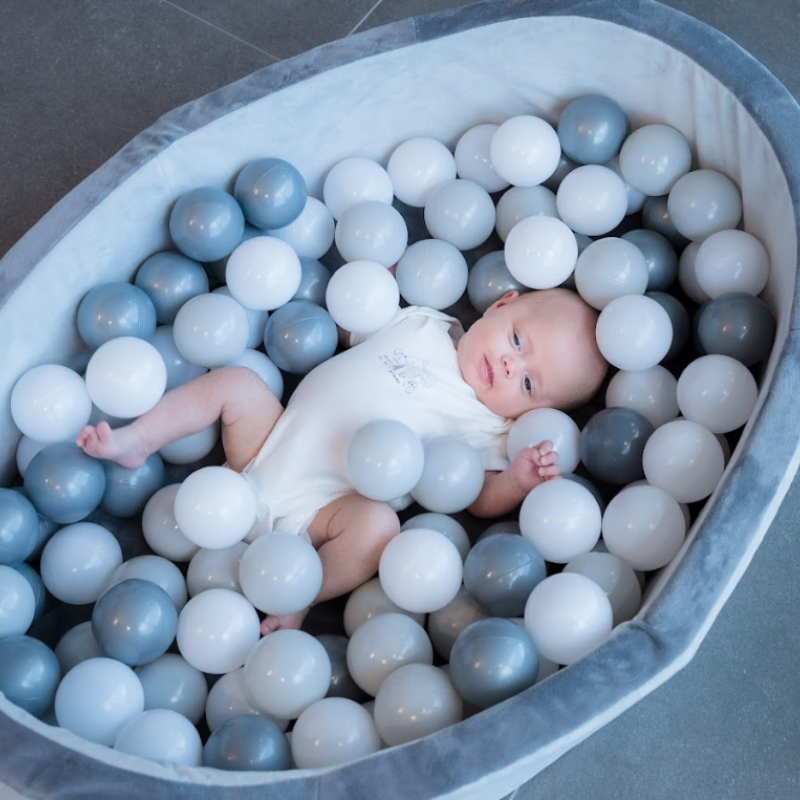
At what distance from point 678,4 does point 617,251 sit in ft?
2.42

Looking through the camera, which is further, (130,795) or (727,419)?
(727,419)

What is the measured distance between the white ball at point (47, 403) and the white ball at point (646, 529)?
0.69 m

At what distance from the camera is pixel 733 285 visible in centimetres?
141

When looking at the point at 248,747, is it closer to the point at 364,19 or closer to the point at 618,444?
the point at 618,444

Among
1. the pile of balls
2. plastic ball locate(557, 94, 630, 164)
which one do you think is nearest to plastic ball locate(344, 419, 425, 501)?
the pile of balls

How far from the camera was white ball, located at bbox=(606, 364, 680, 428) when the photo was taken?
140 cm

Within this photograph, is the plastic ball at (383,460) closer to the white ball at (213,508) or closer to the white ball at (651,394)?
the white ball at (213,508)

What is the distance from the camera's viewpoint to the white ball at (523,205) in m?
1.55

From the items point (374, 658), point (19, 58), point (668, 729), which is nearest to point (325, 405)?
point (374, 658)

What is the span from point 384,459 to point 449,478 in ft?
0.38

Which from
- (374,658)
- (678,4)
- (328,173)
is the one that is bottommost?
(374,658)

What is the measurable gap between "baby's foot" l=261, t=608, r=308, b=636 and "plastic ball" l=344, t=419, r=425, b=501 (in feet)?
0.56

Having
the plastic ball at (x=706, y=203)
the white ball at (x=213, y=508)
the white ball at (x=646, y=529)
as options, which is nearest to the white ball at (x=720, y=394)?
the white ball at (x=646, y=529)

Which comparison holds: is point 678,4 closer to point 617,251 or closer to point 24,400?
point 617,251
